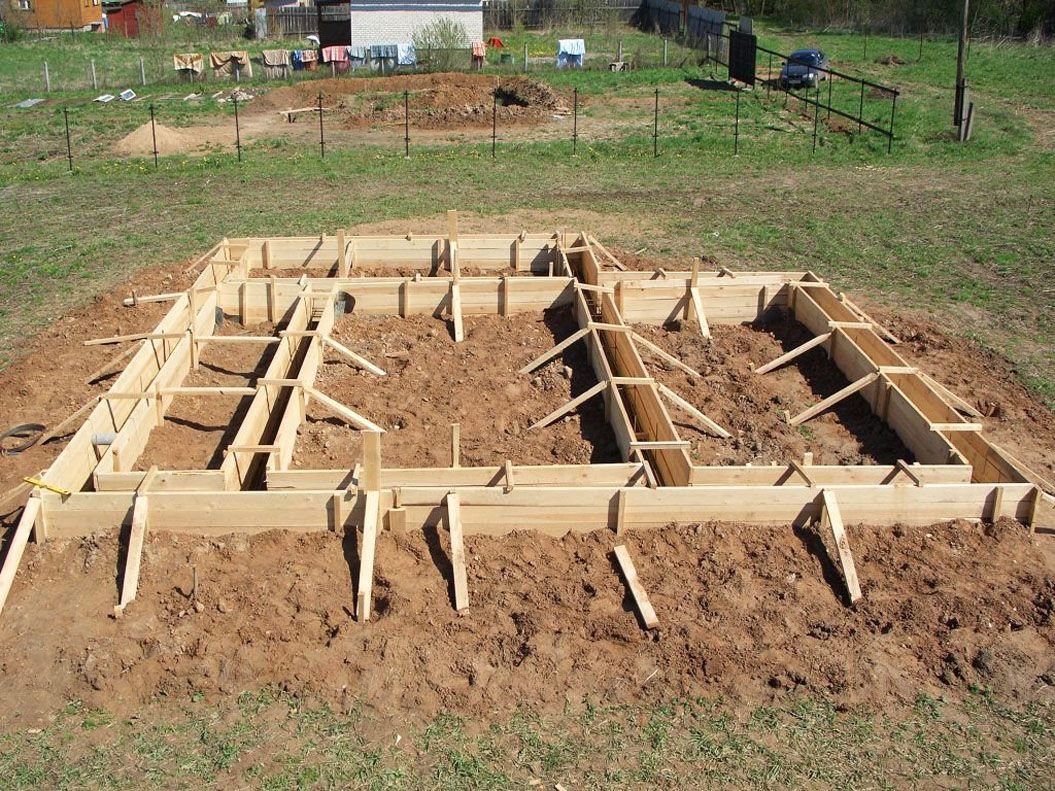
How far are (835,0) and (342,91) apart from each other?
28.3 meters

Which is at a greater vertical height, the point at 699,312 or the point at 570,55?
the point at 570,55

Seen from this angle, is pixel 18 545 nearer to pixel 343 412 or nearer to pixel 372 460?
pixel 372 460

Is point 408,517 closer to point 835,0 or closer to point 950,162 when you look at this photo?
point 950,162

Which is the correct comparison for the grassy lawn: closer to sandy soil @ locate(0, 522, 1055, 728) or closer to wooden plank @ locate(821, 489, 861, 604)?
sandy soil @ locate(0, 522, 1055, 728)

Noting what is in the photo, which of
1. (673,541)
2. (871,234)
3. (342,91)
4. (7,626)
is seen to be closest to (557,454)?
(673,541)

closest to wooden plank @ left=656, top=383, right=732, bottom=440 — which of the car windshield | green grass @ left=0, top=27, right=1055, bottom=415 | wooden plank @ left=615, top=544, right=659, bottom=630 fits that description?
wooden plank @ left=615, top=544, right=659, bottom=630

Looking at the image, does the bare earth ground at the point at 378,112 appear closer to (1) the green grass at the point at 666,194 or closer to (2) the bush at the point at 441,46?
(1) the green grass at the point at 666,194

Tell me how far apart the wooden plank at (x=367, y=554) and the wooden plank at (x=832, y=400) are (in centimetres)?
420

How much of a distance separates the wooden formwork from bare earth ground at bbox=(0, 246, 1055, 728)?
0.19m

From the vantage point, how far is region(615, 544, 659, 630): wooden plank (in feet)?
23.3

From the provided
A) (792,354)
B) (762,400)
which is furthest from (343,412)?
(792,354)

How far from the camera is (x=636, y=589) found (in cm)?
734

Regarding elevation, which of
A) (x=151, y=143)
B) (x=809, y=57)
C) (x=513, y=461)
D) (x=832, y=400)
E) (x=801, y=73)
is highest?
(x=809, y=57)

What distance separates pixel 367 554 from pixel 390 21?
37037mm
